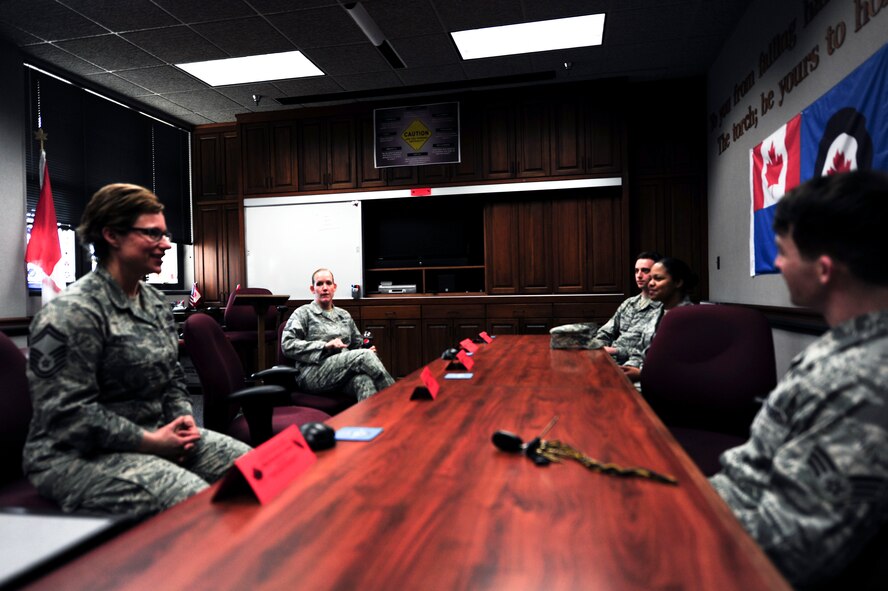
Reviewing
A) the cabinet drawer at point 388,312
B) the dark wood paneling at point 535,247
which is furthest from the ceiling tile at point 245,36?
the dark wood paneling at point 535,247

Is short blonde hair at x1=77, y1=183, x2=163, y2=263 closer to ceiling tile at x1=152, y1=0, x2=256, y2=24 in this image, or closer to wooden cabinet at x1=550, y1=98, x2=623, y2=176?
ceiling tile at x1=152, y1=0, x2=256, y2=24

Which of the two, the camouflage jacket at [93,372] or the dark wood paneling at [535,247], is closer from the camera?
the camouflage jacket at [93,372]

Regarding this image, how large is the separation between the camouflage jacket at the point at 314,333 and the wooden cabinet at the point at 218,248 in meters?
3.45

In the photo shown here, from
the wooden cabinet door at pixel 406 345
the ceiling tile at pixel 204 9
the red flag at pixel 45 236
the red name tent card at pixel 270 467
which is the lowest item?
the wooden cabinet door at pixel 406 345

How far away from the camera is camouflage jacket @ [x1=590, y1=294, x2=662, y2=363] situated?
320 cm

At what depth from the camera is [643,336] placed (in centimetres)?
307

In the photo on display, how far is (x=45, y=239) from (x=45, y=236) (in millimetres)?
26

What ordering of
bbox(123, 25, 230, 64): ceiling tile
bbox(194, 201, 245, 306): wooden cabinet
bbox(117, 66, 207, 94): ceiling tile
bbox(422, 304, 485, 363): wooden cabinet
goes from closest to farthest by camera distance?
bbox(123, 25, 230, 64): ceiling tile, bbox(117, 66, 207, 94): ceiling tile, bbox(422, 304, 485, 363): wooden cabinet, bbox(194, 201, 245, 306): wooden cabinet

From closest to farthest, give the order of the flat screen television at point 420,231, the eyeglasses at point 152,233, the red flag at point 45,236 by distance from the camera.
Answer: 1. the eyeglasses at point 152,233
2. the red flag at point 45,236
3. the flat screen television at point 420,231

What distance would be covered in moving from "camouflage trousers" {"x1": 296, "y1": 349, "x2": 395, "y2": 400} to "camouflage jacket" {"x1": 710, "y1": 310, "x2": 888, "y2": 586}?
90.4 inches

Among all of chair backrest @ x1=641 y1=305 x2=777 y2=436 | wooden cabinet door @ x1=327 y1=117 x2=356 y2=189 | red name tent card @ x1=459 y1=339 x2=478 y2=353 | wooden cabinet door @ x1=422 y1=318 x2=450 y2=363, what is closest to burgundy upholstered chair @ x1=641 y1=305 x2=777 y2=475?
chair backrest @ x1=641 y1=305 x2=777 y2=436

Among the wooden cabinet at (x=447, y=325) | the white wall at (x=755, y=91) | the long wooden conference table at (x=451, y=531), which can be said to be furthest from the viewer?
the wooden cabinet at (x=447, y=325)

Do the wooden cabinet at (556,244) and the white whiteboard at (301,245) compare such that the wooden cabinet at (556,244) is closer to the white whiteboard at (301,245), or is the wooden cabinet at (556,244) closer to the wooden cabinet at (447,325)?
the wooden cabinet at (447,325)

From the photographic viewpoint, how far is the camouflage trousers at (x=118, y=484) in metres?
1.30
